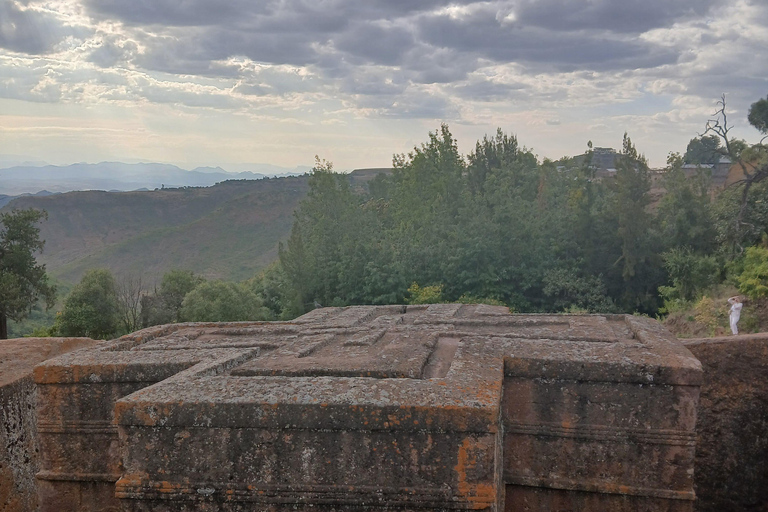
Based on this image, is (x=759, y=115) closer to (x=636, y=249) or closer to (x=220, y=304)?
(x=636, y=249)

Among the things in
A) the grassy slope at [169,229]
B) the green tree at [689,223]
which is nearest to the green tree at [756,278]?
the green tree at [689,223]

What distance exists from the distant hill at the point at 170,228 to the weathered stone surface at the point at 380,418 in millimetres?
66317

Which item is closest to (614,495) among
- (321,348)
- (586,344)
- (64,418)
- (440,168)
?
(586,344)

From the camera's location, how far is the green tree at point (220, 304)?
2897 cm

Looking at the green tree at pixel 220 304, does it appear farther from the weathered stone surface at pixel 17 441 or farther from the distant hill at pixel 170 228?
the distant hill at pixel 170 228

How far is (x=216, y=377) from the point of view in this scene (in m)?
5.21

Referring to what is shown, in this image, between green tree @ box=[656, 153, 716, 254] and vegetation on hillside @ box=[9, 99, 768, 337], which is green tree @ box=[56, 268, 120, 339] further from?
green tree @ box=[656, 153, 716, 254]

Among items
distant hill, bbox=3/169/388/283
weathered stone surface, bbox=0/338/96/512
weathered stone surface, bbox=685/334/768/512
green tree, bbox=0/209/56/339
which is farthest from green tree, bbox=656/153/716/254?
distant hill, bbox=3/169/388/283

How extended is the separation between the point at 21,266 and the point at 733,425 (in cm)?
3084

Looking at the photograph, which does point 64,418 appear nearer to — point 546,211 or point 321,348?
point 321,348

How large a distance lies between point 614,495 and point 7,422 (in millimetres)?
6632

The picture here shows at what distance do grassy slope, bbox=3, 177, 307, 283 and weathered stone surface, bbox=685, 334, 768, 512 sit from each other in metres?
67.7

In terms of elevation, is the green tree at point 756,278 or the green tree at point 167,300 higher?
the green tree at point 756,278

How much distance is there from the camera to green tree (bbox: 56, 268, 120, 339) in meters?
30.7
